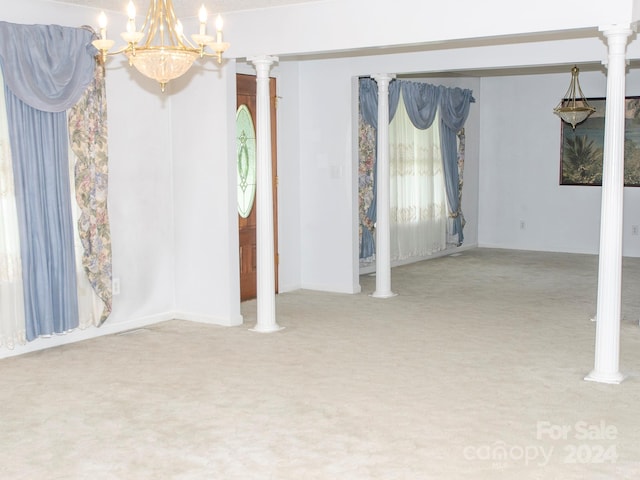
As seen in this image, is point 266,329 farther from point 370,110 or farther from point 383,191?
point 370,110

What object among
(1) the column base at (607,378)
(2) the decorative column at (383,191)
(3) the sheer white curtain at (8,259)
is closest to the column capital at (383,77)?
(2) the decorative column at (383,191)

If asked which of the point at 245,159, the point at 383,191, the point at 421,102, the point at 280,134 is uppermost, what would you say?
the point at 421,102

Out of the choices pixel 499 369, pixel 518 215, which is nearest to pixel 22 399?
pixel 499 369

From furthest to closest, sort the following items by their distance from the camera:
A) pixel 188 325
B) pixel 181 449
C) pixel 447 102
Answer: pixel 447 102
pixel 188 325
pixel 181 449

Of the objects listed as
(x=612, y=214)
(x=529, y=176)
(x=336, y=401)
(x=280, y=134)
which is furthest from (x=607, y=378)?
(x=529, y=176)

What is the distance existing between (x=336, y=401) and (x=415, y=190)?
6.24 meters

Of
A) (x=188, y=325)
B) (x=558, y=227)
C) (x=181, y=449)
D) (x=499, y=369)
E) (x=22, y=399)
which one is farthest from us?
(x=558, y=227)

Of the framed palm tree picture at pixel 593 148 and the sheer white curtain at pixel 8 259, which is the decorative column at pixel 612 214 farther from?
the framed palm tree picture at pixel 593 148

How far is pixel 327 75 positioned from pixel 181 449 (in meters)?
5.23

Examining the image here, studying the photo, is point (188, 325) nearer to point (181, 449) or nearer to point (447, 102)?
point (181, 449)

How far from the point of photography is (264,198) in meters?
6.57

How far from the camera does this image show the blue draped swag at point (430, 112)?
367 inches

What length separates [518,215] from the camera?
40.0 ft

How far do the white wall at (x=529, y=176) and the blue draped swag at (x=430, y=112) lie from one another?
75 centimetres
